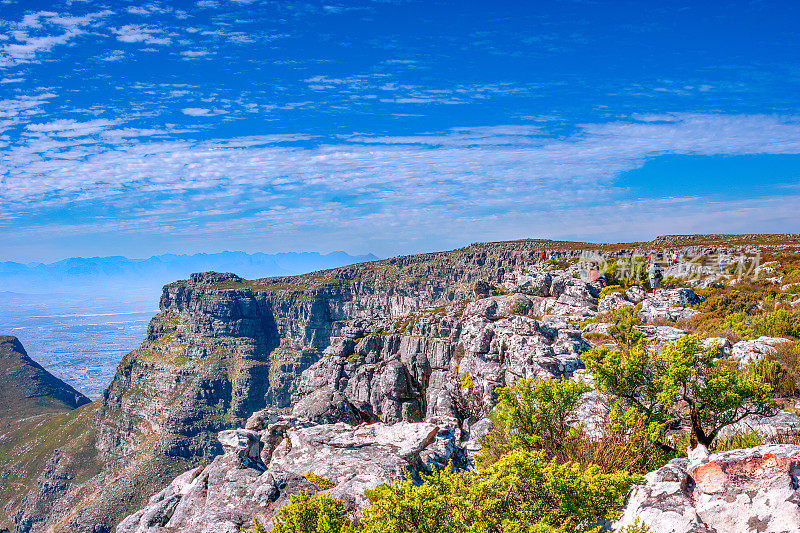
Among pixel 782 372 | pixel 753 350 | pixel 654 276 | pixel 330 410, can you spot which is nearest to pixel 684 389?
pixel 782 372

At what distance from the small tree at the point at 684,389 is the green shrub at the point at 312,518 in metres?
10.7

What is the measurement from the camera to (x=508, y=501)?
1051 cm

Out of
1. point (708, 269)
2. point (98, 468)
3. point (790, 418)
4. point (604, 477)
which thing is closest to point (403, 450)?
point (604, 477)

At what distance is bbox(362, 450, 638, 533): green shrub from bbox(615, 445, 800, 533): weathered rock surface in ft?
2.15

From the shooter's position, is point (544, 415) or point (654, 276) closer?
point (544, 415)

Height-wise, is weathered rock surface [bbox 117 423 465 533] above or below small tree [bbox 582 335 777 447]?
below

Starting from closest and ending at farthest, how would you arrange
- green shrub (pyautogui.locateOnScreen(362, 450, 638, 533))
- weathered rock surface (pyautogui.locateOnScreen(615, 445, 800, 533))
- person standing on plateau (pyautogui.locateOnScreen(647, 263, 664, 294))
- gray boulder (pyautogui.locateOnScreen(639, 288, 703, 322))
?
1. weathered rock surface (pyautogui.locateOnScreen(615, 445, 800, 533))
2. green shrub (pyautogui.locateOnScreen(362, 450, 638, 533))
3. gray boulder (pyautogui.locateOnScreen(639, 288, 703, 322))
4. person standing on plateau (pyautogui.locateOnScreen(647, 263, 664, 294))

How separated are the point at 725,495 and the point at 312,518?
31.3 feet

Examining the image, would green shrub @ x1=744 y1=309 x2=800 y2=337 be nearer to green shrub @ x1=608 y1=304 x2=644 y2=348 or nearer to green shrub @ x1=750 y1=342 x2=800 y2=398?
green shrub @ x1=608 y1=304 x2=644 y2=348

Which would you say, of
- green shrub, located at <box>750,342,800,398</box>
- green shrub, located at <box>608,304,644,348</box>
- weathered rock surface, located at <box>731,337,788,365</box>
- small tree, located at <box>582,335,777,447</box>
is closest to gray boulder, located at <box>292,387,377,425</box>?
green shrub, located at <box>608,304,644,348</box>

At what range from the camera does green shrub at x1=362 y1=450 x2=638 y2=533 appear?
9.72 metres

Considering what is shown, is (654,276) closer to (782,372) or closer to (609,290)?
(609,290)

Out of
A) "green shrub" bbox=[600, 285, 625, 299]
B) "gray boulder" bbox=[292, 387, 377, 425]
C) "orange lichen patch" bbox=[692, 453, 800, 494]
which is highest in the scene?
"green shrub" bbox=[600, 285, 625, 299]

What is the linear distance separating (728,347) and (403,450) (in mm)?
20487
